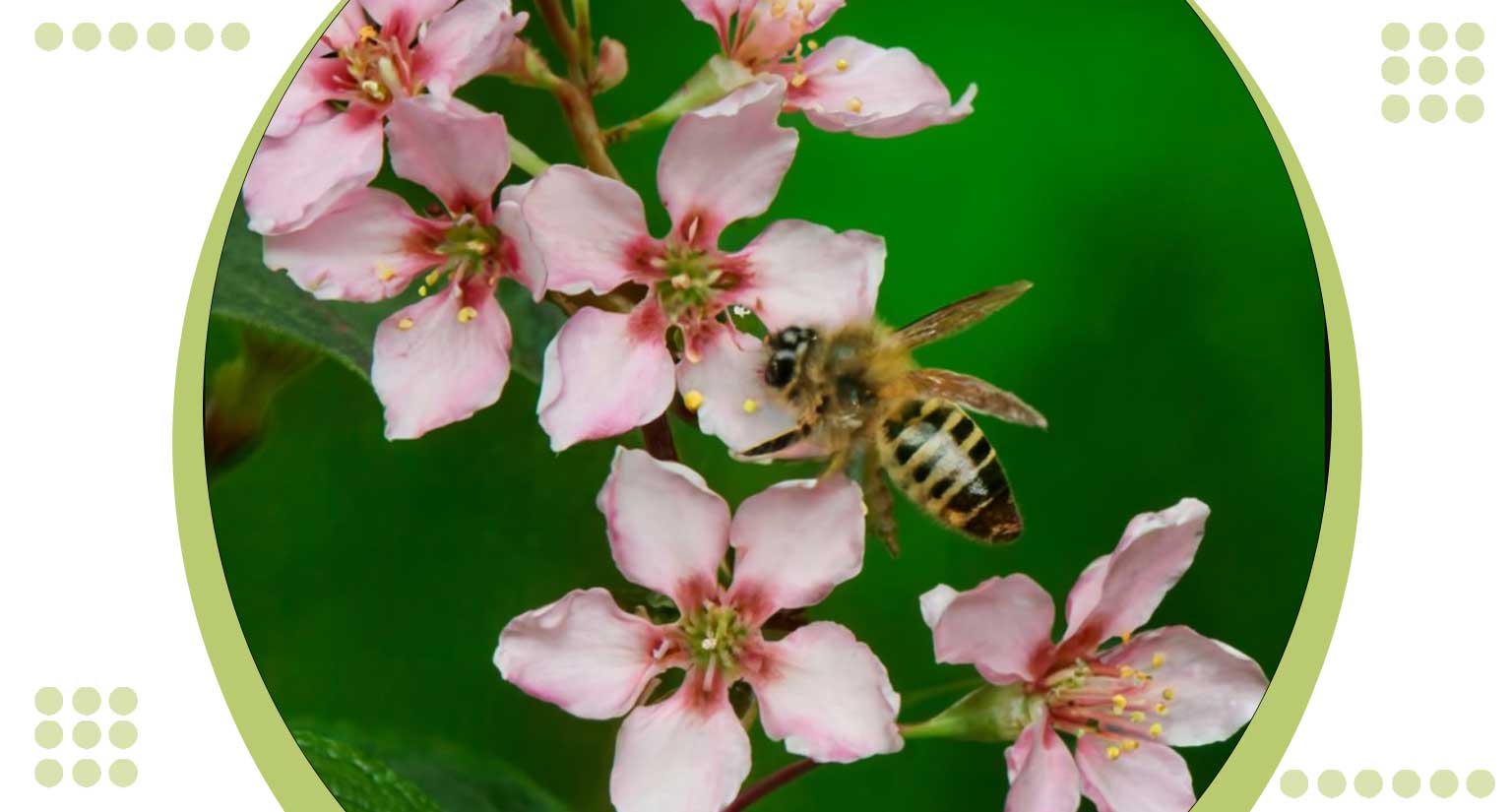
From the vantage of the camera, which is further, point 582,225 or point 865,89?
point 865,89

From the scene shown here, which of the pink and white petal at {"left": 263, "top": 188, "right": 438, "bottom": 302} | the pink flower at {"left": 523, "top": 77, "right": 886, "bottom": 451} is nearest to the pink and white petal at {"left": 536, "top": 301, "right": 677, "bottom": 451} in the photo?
the pink flower at {"left": 523, "top": 77, "right": 886, "bottom": 451}

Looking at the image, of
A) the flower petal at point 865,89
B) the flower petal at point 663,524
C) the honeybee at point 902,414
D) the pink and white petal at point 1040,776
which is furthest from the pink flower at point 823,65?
the pink and white petal at point 1040,776

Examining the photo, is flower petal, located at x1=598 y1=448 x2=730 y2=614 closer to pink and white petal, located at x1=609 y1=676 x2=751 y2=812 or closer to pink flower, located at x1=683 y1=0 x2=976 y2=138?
pink and white petal, located at x1=609 y1=676 x2=751 y2=812

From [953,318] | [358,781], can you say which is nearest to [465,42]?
[953,318]

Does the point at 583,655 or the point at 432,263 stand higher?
the point at 432,263


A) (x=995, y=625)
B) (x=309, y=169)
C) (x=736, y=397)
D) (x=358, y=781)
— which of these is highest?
(x=309, y=169)

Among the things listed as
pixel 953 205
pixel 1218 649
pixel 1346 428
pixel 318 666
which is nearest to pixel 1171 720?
pixel 1218 649

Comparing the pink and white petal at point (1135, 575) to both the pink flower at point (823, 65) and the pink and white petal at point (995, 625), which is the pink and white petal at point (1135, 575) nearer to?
the pink and white petal at point (995, 625)

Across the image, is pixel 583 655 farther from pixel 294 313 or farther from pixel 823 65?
pixel 823 65
